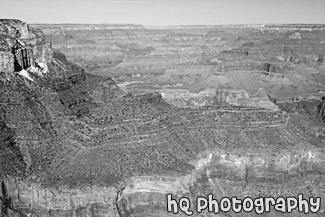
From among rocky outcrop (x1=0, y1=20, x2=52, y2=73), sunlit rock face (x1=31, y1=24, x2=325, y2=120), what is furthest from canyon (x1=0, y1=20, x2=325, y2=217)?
sunlit rock face (x1=31, y1=24, x2=325, y2=120)

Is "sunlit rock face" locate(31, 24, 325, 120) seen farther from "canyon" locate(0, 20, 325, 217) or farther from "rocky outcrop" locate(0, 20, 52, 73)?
"canyon" locate(0, 20, 325, 217)

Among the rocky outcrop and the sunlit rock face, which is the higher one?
the rocky outcrop

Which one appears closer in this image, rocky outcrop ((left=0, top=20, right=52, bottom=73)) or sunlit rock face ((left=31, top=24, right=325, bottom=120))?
rocky outcrop ((left=0, top=20, right=52, bottom=73))

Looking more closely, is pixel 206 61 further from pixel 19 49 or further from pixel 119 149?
pixel 119 149

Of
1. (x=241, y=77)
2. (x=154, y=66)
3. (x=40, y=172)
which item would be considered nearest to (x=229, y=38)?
(x=154, y=66)

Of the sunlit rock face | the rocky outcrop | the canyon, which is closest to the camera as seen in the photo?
the canyon

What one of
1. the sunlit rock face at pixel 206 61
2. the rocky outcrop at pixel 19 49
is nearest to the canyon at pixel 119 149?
the rocky outcrop at pixel 19 49

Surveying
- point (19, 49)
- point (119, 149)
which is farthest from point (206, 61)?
point (119, 149)

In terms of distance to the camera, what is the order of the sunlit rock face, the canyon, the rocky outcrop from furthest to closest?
the sunlit rock face
the rocky outcrop
the canyon

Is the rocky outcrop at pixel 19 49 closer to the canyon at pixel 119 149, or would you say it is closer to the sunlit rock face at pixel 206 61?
the canyon at pixel 119 149

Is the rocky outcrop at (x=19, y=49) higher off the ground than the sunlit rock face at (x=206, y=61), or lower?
higher

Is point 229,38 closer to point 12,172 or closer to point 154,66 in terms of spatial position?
point 154,66
